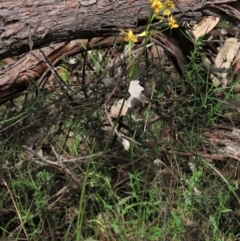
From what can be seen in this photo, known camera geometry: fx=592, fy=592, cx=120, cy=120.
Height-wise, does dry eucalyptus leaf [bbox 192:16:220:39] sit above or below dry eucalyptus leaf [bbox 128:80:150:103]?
below

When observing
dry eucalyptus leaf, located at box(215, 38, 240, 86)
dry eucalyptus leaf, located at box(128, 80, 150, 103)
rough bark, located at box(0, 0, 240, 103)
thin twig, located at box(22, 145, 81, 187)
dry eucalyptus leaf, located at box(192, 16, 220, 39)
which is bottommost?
thin twig, located at box(22, 145, 81, 187)

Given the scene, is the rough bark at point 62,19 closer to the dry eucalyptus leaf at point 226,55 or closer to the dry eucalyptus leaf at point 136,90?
the dry eucalyptus leaf at point 136,90

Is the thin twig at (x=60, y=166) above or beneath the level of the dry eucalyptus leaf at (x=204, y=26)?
beneath

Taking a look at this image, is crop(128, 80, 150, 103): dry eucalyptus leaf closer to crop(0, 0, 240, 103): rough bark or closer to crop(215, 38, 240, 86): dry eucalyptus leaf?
crop(0, 0, 240, 103): rough bark

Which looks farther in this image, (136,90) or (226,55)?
(226,55)

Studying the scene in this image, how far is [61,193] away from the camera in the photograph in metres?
2.55

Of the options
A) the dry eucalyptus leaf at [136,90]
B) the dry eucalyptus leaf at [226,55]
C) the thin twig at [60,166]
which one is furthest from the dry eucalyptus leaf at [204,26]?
the thin twig at [60,166]

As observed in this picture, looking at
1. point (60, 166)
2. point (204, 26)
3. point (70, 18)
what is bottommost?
point (60, 166)

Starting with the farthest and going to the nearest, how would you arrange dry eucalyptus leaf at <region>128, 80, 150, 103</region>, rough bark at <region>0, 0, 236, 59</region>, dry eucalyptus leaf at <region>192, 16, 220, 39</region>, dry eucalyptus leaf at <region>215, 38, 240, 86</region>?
1. dry eucalyptus leaf at <region>192, 16, 220, 39</region>
2. dry eucalyptus leaf at <region>215, 38, 240, 86</region>
3. dry eucalyptus leaf at <region>128, 80, 150, 103</region>
4. rough bark at <region>0, 0, 236, 59</region>

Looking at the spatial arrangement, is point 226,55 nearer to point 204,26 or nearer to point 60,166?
point 204,26

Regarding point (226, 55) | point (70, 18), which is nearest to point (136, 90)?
point (70, 18)

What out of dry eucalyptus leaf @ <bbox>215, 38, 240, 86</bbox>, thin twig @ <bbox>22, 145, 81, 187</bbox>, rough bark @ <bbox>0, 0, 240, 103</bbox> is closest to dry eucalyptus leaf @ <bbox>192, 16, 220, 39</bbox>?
dry eucalyptus leaf @ <bbox>215, 38, 240, 86</bbox>

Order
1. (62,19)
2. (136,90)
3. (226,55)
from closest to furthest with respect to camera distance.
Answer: (62,19) → (136,90) → (226,55)

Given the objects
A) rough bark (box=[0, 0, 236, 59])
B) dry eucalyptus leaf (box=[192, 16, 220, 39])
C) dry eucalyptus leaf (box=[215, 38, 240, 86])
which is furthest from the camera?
dry eucalyptus leaf (box=[192, 16, 220, 39])
